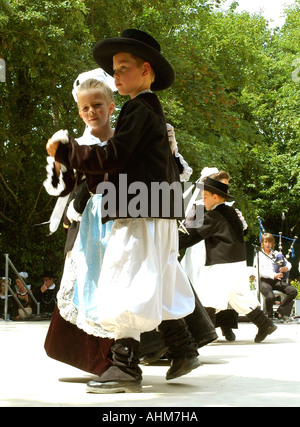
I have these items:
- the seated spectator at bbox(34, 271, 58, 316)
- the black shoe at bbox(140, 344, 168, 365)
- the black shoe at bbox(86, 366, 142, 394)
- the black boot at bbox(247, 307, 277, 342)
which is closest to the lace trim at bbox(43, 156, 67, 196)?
the black shoe at bbox(86, 366, 142, 394)

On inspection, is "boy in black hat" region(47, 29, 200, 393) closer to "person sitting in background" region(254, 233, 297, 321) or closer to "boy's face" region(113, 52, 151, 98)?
"boy's face" region(113, 52, 151, 98)

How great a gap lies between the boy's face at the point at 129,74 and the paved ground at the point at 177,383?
1.72 m

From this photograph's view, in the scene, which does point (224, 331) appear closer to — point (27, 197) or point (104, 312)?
point (104, 312)

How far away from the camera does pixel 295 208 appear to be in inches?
1387

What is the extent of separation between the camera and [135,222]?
4.30m

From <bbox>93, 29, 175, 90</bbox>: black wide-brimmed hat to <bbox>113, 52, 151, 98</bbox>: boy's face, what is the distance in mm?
43

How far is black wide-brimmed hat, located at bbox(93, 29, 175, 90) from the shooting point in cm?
446

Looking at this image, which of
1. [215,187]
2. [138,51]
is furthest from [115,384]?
[215,187]

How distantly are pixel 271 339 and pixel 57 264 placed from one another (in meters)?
11.6

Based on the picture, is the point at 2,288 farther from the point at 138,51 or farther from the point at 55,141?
the point at 55,141

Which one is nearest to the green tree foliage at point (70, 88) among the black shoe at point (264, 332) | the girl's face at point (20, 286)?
the girl's face at point (20, 286)

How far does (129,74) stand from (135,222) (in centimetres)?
88

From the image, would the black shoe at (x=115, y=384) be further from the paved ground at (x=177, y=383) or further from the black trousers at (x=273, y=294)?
the black trousers at (x=273, y=294)
